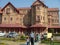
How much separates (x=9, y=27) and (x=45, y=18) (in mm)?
12997

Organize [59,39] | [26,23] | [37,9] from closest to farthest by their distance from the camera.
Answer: [59,39], [37,9], [26,23]

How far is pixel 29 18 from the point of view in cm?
8050

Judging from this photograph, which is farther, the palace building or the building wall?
the building wall

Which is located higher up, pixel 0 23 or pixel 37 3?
pixel 37 3

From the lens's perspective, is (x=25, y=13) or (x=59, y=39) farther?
(x=25, y=13)

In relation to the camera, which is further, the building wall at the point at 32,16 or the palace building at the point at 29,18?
the building wall at the point at 32,16

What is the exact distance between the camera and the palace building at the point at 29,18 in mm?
75375

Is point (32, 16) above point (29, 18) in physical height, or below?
above

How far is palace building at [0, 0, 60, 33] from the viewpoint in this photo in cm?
7538

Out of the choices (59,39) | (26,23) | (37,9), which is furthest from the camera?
(26,23)

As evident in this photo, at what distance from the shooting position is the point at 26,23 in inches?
3191

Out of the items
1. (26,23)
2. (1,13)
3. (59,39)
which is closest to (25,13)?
(26,23)

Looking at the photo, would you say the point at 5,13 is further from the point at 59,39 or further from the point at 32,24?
the point at 59,39

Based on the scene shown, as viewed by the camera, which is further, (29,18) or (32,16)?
(29,18)
